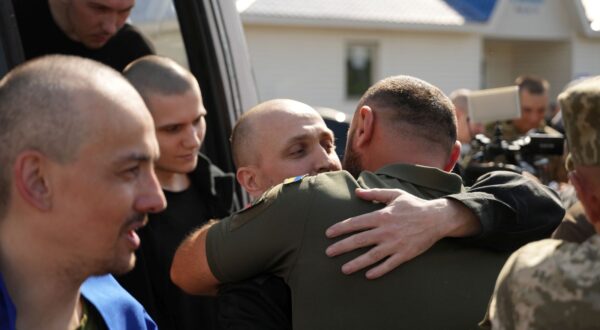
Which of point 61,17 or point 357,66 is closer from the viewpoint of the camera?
point 61,17

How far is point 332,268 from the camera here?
194 cm

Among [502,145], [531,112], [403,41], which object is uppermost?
[502,145]

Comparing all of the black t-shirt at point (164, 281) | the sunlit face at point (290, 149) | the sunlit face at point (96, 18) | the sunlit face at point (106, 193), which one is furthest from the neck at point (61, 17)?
the sunlit face at point (106, 193)

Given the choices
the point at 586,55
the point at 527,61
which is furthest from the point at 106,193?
the point at 527,61

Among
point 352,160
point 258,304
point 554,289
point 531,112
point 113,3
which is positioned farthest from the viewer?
point 531,112

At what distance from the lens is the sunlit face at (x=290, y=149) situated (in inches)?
97.0

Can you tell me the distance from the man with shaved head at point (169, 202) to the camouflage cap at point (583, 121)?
188 cm

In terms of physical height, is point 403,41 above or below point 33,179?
below

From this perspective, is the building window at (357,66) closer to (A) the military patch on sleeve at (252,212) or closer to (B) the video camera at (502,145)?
(B) the video camera at (502,145)

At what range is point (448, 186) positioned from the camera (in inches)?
84.9

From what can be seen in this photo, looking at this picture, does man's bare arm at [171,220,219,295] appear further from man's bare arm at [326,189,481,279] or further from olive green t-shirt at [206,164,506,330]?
man's bare arm at [326,189,481,279]

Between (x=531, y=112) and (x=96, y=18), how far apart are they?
481 centimetres

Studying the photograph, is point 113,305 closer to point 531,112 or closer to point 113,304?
point 113,304

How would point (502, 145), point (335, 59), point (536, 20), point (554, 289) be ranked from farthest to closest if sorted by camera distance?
1. point (536, 20)
2. point (335, 59)
3. point (502, 145)
4. point (554, 289)
